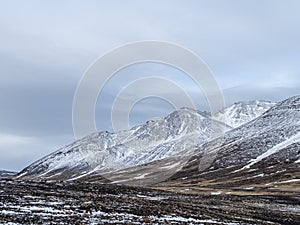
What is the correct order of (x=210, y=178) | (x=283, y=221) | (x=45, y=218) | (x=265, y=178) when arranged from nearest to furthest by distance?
(x=45, y=218), (x=283, y=221), (x=265, y=178), (x=210, y=178)

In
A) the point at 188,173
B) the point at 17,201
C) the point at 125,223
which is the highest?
the point at 188,173

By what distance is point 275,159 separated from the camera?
176500 millimetres

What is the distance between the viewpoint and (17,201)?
3881cm

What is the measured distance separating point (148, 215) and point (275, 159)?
495 ft

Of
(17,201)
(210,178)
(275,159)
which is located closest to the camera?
(17,201)

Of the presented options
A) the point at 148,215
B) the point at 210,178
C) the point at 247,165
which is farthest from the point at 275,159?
the point at 148,215

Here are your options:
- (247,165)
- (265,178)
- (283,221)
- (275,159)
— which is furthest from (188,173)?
(283,221)

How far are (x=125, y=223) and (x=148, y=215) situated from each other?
5858 millimetres

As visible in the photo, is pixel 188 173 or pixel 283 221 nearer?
pixel 283 221

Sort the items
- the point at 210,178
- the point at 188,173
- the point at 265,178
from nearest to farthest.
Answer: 1. the point at 265,178
2. the point at 210,178
3. the point at 188,173

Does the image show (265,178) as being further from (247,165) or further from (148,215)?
(148,215)

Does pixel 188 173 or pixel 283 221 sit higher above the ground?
pixel 188 173

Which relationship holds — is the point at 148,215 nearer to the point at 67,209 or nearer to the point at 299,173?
the point at 67,209

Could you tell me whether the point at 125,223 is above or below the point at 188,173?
below
